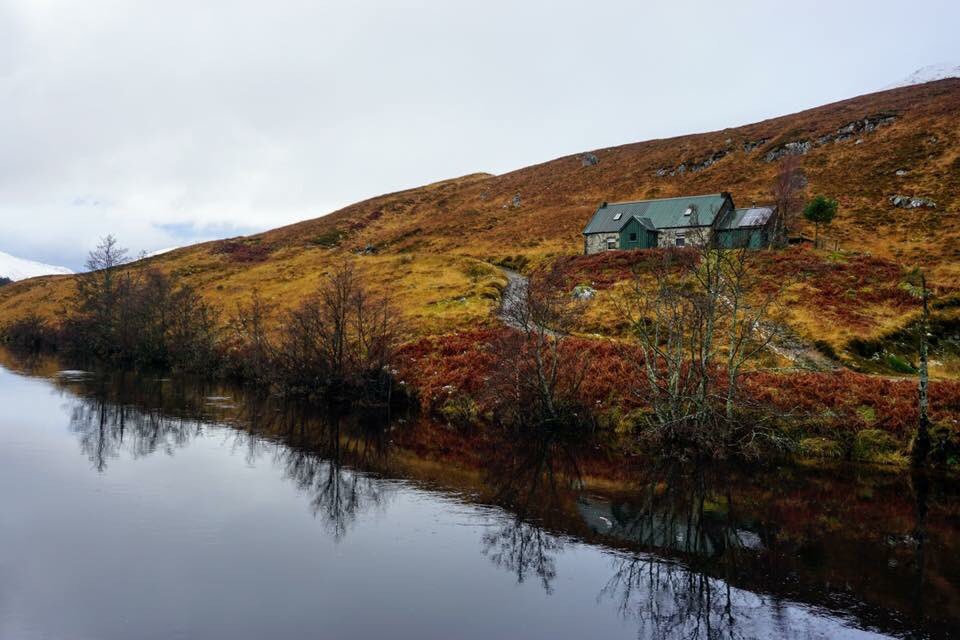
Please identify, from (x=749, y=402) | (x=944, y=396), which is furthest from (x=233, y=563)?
(x=944, y=396)

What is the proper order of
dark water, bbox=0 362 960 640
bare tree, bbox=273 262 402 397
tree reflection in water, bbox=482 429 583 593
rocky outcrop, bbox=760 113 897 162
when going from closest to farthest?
dark water, bbox=0 362 960 640 → tree reflection in water, bbox=482 429 583 593 → bare tree, bbox=273 262 402 397 → rocky outcrop, bbox=760 113 897 162

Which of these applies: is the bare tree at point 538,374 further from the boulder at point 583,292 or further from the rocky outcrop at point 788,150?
the rocky outcrop at point 788,150

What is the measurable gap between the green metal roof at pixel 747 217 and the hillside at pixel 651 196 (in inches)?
241

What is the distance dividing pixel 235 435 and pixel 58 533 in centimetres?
1271

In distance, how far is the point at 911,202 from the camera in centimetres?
6981

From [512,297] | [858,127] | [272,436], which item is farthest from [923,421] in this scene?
[858,127]

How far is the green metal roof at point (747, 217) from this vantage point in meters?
58.2

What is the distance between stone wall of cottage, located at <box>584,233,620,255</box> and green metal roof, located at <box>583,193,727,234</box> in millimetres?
444

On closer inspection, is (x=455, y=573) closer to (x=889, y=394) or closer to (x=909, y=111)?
(x=889, y=394)

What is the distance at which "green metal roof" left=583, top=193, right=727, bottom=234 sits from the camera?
63156 millimetres

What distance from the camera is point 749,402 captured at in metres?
26.1

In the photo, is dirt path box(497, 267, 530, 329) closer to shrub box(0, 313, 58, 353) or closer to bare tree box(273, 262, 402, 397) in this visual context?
Answer: bare tree box(273, 262, 402, 397)

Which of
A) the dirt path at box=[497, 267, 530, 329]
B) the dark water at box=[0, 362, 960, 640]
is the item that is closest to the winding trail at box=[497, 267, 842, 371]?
the dirt path at box=[497, 267, 530, 329]

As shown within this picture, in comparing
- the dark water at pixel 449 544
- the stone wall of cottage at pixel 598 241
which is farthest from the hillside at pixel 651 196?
the dark water at pixel 449 544
